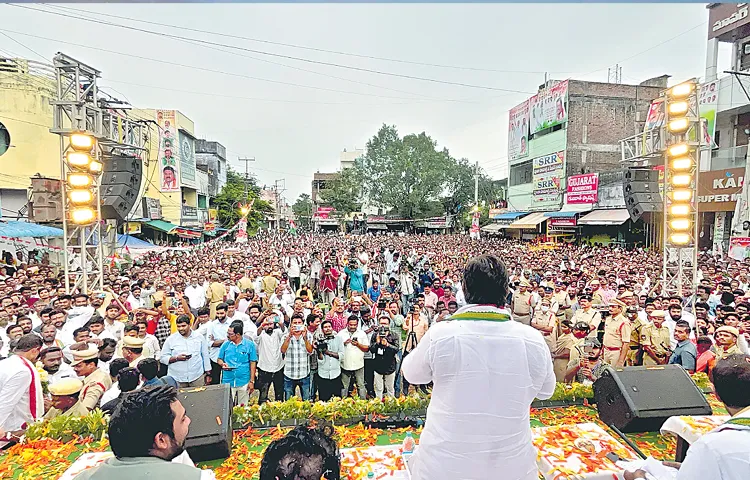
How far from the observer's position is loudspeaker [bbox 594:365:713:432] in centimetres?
352

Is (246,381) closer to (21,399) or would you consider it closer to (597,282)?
(21,399)

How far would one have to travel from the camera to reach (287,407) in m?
3.94

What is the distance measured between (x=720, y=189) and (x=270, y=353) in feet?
72.4

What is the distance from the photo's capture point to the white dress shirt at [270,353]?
→ 592 cm

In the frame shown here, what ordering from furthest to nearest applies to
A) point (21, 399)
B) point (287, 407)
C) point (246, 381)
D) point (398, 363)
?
point (398, 363)
point (246, 381)
point (287, 407)
point (21, 399)

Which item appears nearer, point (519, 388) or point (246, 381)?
point (519, 388)

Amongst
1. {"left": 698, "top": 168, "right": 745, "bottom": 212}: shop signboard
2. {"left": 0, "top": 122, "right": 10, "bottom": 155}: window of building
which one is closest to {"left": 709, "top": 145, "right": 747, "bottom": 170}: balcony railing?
{"left": 698, "top": 168, "right": 745, "bottom": 212}: shop signboard

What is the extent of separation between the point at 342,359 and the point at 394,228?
1915 inches

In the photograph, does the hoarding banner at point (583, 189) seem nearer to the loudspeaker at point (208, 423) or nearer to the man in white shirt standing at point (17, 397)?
the loudspeaker at point (208, 423)

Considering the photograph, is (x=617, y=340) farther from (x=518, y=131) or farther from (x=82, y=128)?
(x=518, y=131)

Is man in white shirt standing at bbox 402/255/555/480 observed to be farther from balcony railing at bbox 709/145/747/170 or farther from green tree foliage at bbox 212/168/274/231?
green tree foliage at bbox 212/168/274/231

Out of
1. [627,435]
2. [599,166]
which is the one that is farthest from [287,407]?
[599,166]

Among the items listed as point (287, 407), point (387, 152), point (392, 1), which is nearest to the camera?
point (392, 1)

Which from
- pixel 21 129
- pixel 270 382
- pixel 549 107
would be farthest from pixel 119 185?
pixel 549 107
